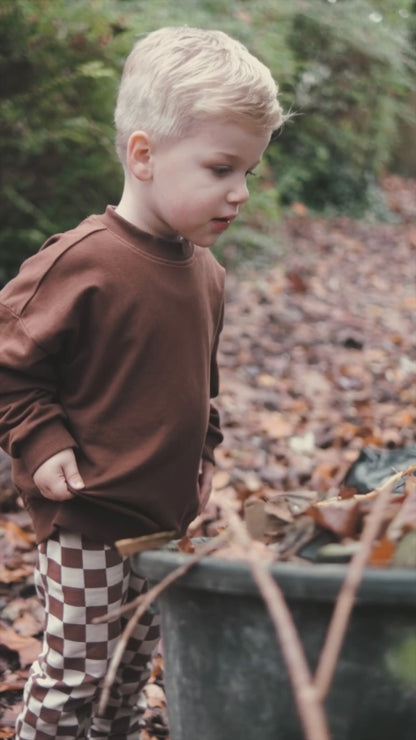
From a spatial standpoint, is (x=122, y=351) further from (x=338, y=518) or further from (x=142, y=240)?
(x=338, y=518)

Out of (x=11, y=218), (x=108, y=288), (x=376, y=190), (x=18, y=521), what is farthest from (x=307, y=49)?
(x=108, y=288)

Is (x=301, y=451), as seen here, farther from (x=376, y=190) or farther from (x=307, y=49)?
(x=376, y=190)

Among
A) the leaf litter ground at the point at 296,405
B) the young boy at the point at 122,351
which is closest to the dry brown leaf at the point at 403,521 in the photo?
the leaf litter ground at the point at 296,405

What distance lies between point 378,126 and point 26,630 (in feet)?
33.3

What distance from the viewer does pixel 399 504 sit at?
1.40 meters

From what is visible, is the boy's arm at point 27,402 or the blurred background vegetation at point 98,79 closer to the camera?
the boy's arm at point 27,402

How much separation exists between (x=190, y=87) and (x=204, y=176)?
18 cm

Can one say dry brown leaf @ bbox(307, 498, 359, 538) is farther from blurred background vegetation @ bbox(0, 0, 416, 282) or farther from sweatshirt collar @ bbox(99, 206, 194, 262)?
blurred background vegetation @ bbox(0, 0, 416, 282)

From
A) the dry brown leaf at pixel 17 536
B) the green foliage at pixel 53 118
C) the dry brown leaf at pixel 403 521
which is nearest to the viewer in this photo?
the dry brown leaf at pixel 403 521

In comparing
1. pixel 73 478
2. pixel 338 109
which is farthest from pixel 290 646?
pixel 338 109

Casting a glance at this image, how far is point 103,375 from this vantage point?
186 centimetres

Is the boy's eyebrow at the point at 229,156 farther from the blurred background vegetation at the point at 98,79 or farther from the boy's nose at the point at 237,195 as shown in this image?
the blurred background vegetation at the point at 98,79

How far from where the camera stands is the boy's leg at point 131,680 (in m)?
2.08

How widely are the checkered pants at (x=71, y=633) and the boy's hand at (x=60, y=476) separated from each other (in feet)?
0.41
